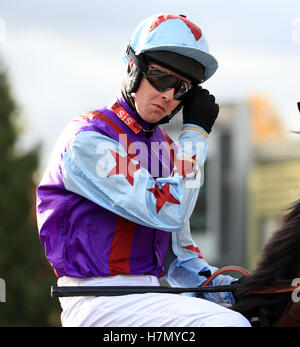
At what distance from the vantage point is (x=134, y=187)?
2.63 m

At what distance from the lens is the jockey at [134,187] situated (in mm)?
2627

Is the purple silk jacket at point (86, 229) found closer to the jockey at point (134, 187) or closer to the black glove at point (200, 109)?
the jockey at point (134, 187)

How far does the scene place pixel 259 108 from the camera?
26.8 m

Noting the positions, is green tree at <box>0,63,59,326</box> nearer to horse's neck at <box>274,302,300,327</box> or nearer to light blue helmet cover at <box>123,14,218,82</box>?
light blue helmet cover at <box>123,14,218,82</box>

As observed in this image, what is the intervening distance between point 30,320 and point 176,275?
11346 millimetres

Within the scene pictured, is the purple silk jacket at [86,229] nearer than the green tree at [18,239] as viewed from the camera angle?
Yes

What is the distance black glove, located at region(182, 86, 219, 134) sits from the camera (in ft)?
9.21

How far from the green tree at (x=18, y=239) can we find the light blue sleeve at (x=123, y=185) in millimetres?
11423

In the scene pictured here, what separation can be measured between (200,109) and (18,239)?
38.2ft

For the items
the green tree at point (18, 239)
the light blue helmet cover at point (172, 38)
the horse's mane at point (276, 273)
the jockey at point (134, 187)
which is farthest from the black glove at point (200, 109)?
the green tree at point (18, 239)

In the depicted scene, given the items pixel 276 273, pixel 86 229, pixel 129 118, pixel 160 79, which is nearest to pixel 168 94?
pixel 160 79

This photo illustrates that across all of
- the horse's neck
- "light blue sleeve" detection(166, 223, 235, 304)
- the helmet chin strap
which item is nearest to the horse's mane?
the horse's neck

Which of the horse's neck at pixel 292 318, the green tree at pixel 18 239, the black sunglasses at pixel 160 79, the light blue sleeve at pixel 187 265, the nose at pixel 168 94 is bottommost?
the green tree at pixel 18 239

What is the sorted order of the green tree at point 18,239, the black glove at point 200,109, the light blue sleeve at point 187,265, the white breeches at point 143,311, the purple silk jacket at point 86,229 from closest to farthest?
the white breeches at point 143,311
the purple silk jacket at point 86,229
the black glove at point 200,109
the light blue sleeve at point 187,265
the green tree at point 18,239
